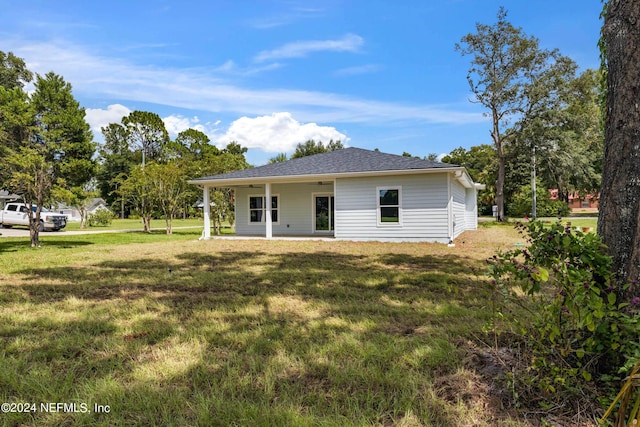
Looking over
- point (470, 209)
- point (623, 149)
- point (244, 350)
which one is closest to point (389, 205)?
point (470, 209)

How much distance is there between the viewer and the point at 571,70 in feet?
82.2

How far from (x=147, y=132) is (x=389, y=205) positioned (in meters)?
47.3

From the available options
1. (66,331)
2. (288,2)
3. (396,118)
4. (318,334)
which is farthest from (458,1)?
(396,118)

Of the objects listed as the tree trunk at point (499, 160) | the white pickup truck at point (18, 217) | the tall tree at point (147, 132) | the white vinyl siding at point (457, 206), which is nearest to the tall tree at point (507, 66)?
the tree trunk at point (499, 160)

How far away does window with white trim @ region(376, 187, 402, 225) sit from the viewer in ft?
44.5

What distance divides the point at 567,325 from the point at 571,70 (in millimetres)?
30383

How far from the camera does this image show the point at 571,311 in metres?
1.84

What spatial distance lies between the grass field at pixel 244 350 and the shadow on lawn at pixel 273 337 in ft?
0.05

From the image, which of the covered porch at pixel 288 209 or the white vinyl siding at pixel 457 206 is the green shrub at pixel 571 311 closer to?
the white vinyl siding at pixel 457 206

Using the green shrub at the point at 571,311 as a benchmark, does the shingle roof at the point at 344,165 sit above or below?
above

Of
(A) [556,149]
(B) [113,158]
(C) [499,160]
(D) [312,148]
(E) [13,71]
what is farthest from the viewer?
(B) [113,158]

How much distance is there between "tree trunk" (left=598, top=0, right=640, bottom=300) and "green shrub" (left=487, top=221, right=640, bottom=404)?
96 mm

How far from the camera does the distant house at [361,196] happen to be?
13.0 m

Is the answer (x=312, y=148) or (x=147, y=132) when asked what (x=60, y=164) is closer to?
(x=312, y=148)
